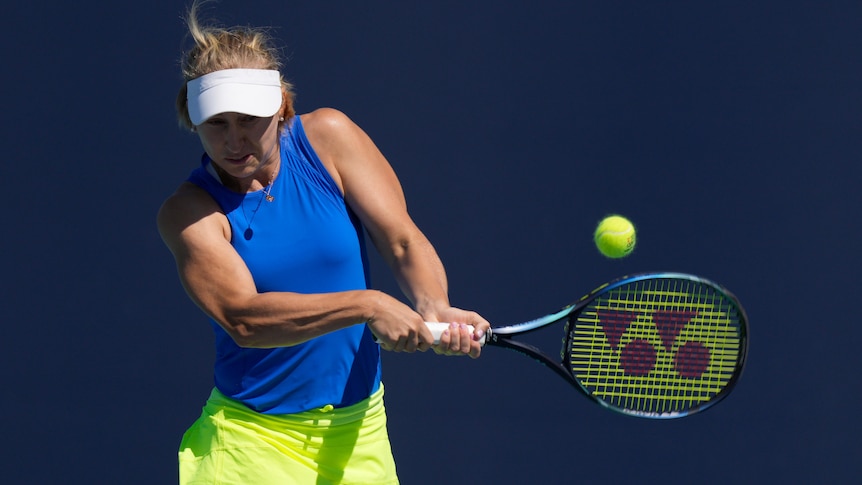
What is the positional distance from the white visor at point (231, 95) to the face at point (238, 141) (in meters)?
0.03

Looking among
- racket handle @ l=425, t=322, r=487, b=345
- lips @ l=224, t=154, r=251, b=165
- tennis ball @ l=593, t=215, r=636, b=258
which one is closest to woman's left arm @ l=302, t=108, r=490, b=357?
racket handle @ l=425, t=322, r=487, b=345

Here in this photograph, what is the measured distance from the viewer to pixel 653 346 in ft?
10.7

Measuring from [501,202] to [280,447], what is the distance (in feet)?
4.90

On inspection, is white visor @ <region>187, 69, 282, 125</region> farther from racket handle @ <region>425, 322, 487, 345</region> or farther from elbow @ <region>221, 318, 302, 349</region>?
racket handle @ <region>425, 322, 487, 345</region>


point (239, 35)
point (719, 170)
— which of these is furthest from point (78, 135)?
point (719, 170)

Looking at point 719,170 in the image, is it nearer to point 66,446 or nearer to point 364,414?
point 364,414

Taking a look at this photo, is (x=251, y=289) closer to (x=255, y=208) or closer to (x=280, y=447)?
(x=255, y=208)

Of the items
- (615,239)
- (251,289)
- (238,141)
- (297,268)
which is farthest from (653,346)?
(238,141)

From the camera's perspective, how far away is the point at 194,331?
4227mm

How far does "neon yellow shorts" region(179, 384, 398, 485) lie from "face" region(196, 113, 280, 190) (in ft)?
1.76

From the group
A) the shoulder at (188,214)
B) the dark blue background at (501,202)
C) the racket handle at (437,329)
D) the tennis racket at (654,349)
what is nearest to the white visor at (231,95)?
the shoulder at (188,214)

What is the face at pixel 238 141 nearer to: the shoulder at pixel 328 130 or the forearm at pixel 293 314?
the shoulder at pixel 328 130

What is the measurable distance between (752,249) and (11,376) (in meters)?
2.36

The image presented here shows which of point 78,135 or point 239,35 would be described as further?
point 78,135
